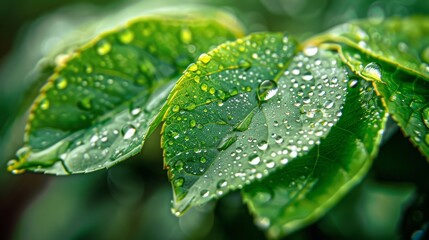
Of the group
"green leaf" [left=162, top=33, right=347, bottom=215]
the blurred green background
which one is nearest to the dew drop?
"green leaf" [left=162, top=33, right=347, bottom=215]

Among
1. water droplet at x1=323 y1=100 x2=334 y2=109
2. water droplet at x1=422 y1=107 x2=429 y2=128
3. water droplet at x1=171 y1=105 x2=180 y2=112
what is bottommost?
water droplet at x1=422 y1=107 x2=429 y2=128

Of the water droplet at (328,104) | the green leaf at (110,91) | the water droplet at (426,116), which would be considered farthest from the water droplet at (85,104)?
the water droplet at (426,116)

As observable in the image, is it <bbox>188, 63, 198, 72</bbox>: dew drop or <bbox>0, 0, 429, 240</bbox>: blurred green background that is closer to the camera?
<bbox>188, 63, 198, 72</bbox>: dew drop

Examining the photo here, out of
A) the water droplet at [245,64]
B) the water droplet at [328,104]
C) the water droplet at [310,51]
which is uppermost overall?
Answer: the water droplet at [245,64]

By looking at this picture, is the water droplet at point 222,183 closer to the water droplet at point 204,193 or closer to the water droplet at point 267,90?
the water droplet at point 204,193

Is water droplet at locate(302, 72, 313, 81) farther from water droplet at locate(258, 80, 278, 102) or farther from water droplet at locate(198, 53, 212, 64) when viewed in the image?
water droplet at locate(198, 53, 212, 64)

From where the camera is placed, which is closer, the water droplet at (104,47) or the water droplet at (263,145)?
the water droplet at (263,145)

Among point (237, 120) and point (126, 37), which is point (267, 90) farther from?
point (126, 37)
